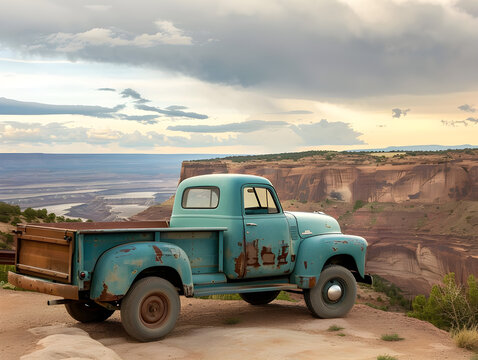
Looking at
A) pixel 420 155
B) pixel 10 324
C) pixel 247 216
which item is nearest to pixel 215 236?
pixel 247 216

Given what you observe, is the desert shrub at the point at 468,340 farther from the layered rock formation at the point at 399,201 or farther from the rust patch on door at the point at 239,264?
the layered rock formation at the point at 399,201

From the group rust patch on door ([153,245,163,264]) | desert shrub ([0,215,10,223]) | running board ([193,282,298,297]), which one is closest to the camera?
rust patch on door ([153,245,163,264])

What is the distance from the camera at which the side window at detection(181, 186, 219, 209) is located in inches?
429

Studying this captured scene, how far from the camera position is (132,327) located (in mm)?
8938

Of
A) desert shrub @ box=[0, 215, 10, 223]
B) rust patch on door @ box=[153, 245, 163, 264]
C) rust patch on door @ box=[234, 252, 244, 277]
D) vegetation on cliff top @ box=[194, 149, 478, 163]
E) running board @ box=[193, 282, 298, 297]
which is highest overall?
vegetation on cliff top @ box=[194, 149, 478, 163]

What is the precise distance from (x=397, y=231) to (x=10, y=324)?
72995 millimetres

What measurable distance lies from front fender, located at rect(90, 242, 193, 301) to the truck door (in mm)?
1718

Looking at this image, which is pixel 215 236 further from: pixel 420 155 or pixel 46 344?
pixel 420 155

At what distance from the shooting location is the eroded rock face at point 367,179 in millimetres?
87562

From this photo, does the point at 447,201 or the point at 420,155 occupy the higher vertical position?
the point at 420,155

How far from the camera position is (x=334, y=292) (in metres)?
11.5

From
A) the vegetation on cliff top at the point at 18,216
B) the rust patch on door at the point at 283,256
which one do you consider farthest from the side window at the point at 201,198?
the vegetation on cliff top at the point at 18,216

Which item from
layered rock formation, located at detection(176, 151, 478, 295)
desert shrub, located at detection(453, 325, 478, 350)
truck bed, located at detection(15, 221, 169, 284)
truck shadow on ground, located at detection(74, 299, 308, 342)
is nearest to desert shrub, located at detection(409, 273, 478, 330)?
desert shrub, located at detection(453, 325, 478, 350)

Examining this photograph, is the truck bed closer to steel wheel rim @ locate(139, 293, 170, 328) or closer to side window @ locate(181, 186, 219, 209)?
steel wheel rim @ locate(139, 293, 170, 328)
